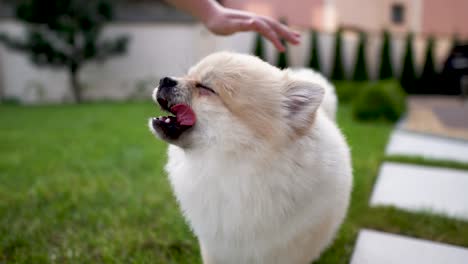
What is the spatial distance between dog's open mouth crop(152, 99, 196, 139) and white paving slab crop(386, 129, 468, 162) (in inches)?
123

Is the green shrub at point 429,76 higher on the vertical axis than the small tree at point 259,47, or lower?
lower

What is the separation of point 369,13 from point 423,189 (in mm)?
11313

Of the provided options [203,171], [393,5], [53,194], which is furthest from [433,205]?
[393,5]

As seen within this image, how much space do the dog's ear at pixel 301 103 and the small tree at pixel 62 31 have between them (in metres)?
9.42

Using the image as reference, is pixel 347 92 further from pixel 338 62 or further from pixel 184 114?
pixel 184 114

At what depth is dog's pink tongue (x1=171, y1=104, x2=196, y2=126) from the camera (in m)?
1.57

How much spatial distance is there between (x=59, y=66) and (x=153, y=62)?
255cm

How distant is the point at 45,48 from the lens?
9789 millimetres

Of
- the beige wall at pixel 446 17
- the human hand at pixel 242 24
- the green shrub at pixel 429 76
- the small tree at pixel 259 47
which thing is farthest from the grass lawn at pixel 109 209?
the beige wall at pixel 446 17

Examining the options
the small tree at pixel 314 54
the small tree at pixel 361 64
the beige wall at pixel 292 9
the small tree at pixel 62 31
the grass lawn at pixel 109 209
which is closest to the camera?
the grass lawn at pixel 109 209

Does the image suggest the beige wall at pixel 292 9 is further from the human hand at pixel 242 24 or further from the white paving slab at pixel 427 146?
the human hand at pixel 242 24

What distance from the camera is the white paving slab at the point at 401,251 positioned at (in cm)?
196

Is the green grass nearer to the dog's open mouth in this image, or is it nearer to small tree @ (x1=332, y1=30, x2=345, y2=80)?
the dog's open mouth

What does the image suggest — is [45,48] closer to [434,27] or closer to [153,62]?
[153,62]
